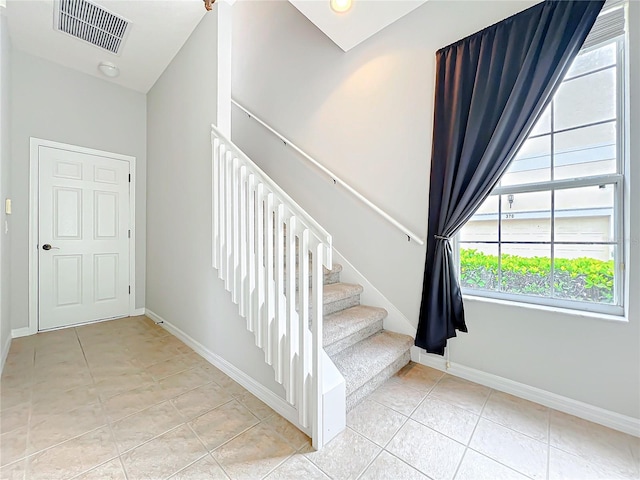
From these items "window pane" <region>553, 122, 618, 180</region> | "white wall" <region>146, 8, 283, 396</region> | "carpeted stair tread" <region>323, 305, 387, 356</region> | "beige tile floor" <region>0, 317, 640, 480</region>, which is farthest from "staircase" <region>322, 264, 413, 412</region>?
"window pane" <region>553, 122, 618, 180</region>

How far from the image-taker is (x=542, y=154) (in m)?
1.75

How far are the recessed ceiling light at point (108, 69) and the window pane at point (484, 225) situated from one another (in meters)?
3.93

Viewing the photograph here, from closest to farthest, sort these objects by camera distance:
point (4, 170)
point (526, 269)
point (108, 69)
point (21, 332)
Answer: point (526, 269)
point (4, 170)
point (21, 332)
point (108, 69)

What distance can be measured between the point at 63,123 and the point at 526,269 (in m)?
4.61

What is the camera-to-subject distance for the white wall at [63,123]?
2.74 m

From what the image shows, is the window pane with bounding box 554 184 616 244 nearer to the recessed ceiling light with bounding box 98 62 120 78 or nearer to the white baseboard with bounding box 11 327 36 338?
the recessed ceiling light with bounding box 98 62 120 78

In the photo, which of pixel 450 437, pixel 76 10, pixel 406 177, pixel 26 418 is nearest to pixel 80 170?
pixel 76 10

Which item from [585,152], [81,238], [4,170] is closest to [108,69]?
[4,170]

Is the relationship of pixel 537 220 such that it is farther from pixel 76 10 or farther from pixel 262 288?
pixel 76 10

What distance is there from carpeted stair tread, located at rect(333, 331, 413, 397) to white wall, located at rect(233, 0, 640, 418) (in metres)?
0.25

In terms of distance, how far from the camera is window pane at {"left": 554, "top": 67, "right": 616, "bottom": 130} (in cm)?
154

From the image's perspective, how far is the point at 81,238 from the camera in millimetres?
3119

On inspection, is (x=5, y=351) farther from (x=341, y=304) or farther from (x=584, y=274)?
(x=584, y=274)

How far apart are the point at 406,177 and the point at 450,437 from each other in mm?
1745
